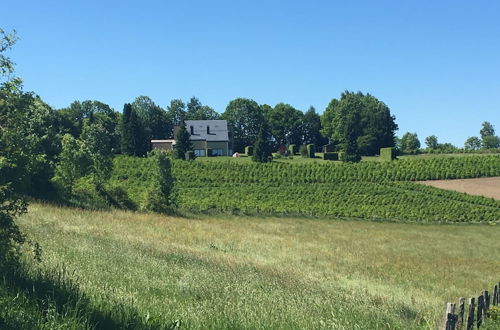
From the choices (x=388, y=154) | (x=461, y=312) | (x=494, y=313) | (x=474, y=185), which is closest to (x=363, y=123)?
(x=388, y=154)

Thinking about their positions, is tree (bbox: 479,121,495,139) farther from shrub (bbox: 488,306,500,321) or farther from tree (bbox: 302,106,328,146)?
shrub (bbox: 488,306,500,321)

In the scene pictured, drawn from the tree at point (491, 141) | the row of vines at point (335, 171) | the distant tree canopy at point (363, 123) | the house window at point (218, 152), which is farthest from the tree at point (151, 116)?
the tree at point (491, 141)

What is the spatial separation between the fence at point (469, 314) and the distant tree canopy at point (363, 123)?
87.1 m


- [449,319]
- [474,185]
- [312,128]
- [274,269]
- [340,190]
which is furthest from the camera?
[312,128]

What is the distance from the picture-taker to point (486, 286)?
57.6 ft

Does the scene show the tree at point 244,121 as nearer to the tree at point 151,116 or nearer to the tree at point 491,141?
the tree at point 151,116

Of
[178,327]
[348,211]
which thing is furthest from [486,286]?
[348,211]

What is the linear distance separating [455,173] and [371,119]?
49.7 metres

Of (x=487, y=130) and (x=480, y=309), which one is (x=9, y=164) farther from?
(x=487, y=130)

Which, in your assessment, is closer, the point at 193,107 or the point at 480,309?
the point at 480,309

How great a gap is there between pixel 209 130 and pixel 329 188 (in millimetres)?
60099

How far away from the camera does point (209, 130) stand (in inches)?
4392

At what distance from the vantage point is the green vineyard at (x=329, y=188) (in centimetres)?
4566

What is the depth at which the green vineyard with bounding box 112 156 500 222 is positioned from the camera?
45.7 m
